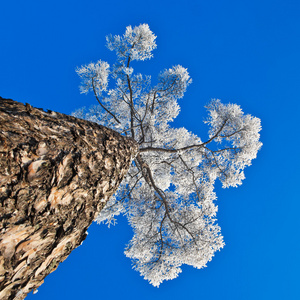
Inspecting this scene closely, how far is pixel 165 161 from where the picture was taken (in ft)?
31.3

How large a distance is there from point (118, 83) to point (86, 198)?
23.4 ft

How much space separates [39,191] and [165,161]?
8141 mm

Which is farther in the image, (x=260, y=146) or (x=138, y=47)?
(x=260, y=146)

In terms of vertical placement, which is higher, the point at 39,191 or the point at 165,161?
the point at 165,161

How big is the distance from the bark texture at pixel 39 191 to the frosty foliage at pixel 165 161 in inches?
218

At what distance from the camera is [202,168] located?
10047 millimetres

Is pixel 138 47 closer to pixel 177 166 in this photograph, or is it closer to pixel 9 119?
pixel 177 166

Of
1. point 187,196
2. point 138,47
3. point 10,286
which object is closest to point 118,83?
point 138,47

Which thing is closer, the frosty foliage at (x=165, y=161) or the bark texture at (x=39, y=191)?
the bark texture at (x=39, y=191)

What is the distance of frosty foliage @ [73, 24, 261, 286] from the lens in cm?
838

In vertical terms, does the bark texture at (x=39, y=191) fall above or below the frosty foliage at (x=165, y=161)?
below

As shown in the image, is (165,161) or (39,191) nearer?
(39,191)

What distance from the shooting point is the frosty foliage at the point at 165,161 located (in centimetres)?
838

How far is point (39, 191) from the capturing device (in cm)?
154
